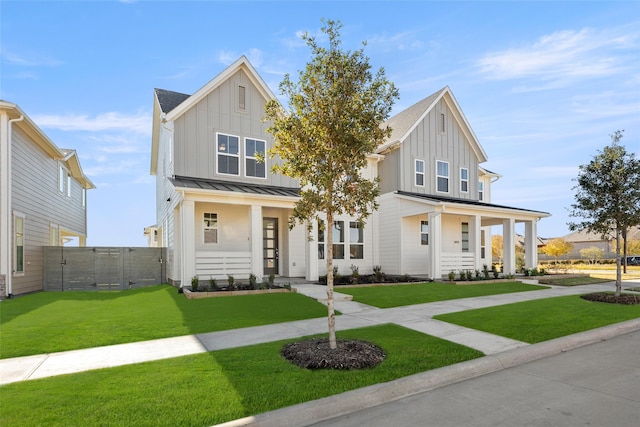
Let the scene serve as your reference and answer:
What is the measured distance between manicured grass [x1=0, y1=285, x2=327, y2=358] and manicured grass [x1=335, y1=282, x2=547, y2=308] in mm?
2010

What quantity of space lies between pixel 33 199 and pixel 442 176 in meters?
Result: 19.5

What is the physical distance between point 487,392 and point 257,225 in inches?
412

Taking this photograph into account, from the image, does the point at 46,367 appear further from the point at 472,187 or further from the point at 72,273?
the point at 472,187

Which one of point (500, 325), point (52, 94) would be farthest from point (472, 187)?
point (52, 94)

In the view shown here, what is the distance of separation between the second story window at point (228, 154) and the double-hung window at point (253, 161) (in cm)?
40

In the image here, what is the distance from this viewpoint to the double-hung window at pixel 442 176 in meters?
20.2

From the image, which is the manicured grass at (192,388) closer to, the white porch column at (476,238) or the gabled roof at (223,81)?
the gabled roof at (223,81)

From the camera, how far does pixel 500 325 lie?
25.1 feet

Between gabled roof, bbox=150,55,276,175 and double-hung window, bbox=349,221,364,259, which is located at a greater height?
gabled roof, bbox=150,55,276,175

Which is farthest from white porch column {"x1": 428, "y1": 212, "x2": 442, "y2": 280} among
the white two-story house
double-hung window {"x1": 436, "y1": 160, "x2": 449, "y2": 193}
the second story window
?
the second story window

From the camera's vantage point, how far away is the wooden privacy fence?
1541cm

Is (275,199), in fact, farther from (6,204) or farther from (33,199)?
(33,199)

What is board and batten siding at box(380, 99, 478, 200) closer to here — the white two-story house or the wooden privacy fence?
the white two-story house

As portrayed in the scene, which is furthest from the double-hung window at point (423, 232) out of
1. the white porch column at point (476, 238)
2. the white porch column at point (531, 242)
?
the white porch column at point (531, 242)
